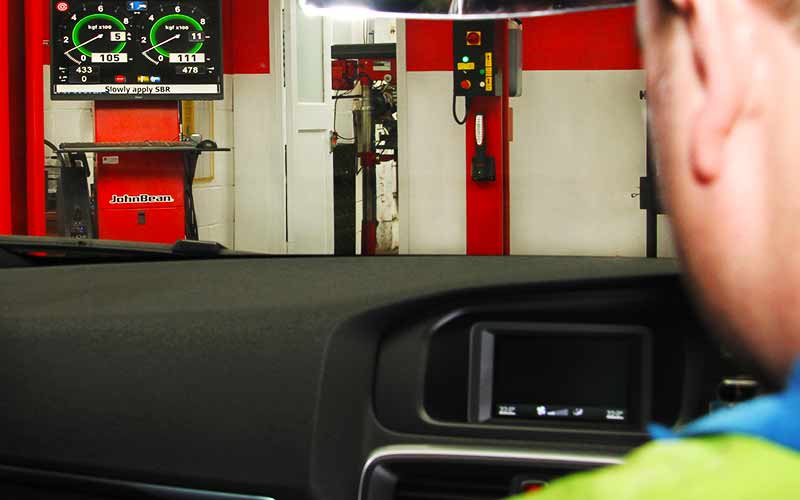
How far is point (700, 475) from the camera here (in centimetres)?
33

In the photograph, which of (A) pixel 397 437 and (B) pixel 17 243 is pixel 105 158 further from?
(A) pixel 397 437

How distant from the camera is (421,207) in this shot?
6.35 meters

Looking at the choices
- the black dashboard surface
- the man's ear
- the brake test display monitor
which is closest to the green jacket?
the man's ear

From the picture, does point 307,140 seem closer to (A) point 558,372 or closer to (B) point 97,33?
(B) point 97,33

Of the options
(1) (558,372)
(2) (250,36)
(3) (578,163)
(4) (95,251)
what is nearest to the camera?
(1) (558,372)

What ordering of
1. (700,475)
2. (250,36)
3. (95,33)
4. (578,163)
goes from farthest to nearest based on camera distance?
(250,36), (578,163), (95,33), (700,475)

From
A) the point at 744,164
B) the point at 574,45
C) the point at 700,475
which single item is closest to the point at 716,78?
the point at 744,164

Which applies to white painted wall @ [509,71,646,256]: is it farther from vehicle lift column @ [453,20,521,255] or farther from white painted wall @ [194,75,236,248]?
white painted wall @ [194,75,236,248]

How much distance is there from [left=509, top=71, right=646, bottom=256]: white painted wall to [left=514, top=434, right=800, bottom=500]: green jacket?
231 inches

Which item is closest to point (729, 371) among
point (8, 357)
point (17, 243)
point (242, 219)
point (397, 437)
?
point (397, 437)

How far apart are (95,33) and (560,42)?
259 cm

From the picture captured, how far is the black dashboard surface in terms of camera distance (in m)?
1.24

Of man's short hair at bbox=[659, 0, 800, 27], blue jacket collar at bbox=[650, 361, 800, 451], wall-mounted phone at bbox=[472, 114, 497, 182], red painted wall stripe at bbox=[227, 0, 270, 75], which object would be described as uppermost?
red painted wall stripe at bbox=[227, 0, 270, 75]

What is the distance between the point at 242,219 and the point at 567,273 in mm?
5974
